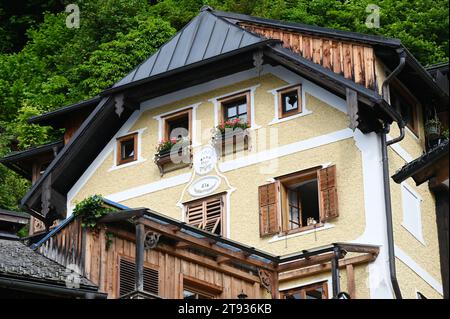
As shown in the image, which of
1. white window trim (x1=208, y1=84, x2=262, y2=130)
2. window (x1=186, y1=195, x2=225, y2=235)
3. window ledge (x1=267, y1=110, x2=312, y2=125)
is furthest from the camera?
white window trim (x1=208, y1=84, x2=262, y2=130)

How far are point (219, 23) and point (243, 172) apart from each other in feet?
12.6

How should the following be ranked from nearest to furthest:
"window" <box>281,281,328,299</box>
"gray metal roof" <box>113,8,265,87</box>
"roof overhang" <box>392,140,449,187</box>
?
"roof overhang" <box>392,140,449,187</box> → "window" <box>281,281,328,299</box> → "gray metal roof" <box>113,8,265,87</box>

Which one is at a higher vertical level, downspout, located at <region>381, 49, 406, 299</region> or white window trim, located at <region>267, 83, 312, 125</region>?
white window trim, located at <region>267, 83, 312, 125</region>

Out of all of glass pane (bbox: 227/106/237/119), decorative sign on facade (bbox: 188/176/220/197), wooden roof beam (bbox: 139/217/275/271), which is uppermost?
glass pane (bbox: 227/106/237/119)

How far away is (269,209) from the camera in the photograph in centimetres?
2792

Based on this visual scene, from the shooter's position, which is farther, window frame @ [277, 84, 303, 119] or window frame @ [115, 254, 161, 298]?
window frame @ [277, 84, 303, 119]

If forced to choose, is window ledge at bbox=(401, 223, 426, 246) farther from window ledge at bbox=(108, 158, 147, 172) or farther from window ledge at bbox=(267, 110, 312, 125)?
window ledge at bbox=(108, 158, 147, 172)

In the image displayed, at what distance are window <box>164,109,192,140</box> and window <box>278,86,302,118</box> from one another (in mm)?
2293

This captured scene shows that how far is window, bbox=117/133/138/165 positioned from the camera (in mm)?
30969

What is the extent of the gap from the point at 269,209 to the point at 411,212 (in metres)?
2.82

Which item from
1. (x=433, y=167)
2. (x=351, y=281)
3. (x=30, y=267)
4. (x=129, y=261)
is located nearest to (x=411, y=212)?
(x=351, y=281)

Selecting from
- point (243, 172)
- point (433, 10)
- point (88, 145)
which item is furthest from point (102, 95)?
point (433, 10)

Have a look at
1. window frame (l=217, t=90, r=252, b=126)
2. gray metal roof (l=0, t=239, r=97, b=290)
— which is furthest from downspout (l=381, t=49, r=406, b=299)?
gray metal roof (l=0, t=239, r=97, b=290)

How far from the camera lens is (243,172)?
94.6 ft
